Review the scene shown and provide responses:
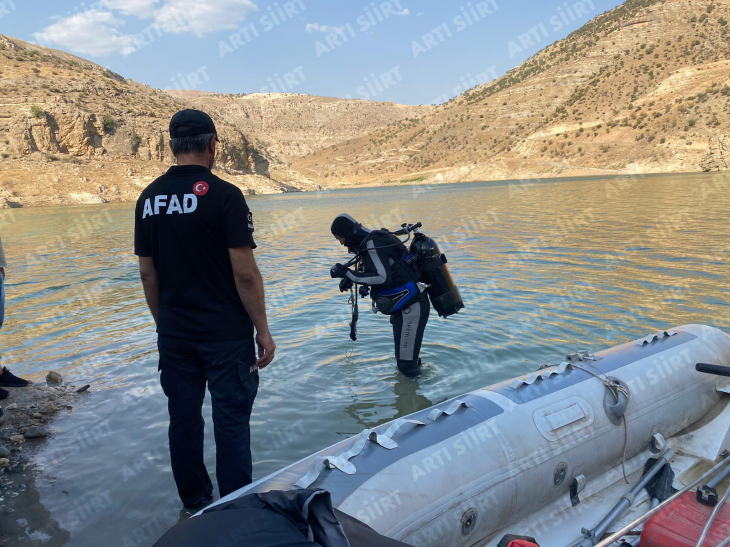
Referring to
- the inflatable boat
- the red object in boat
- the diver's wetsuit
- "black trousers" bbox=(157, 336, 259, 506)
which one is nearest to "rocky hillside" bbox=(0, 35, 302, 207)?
the diver's wetsuit

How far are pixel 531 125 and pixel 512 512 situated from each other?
9566cm

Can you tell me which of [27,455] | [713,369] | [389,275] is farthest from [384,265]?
[27,455]

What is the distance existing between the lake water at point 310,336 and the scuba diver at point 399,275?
2.88 feet

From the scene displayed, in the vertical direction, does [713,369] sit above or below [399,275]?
below

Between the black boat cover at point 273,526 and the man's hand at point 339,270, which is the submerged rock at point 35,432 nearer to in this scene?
the man's hand at point 339,270

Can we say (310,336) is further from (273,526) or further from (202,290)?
(273,526)

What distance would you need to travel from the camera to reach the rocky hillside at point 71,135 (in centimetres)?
3890

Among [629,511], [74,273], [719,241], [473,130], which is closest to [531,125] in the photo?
[473,130]

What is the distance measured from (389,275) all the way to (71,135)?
49.0m

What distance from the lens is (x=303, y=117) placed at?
162 meters

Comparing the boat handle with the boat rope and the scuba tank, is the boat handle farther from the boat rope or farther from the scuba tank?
the scuba tank

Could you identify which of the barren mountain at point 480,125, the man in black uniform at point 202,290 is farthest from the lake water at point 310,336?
the barren mountain at point 480,125

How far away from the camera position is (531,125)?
89.9 metres

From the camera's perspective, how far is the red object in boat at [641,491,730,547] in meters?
2.46
